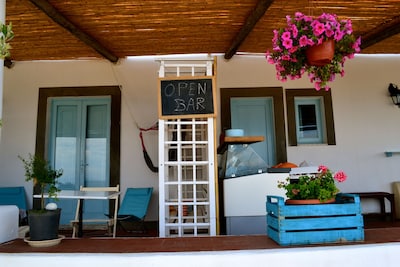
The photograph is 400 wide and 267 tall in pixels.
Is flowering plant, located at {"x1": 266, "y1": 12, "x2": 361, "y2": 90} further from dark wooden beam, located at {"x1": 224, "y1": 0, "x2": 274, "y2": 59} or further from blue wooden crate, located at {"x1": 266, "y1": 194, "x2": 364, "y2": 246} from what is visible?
dark wooden beam, located at {"x1": 224, "y1": 0, "x2": 274, "y2": 59}

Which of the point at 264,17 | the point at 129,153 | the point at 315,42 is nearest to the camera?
the point at 315,42

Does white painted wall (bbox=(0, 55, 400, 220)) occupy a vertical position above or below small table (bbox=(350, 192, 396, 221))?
above

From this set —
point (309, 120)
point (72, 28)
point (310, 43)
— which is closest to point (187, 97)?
point (310, 43)

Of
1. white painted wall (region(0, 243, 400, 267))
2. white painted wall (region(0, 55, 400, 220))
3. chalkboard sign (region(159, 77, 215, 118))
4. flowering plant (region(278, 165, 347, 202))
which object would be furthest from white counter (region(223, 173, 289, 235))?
white painted wall (region(0, 55, 400, 220))

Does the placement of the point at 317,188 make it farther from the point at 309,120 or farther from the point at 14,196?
the point at 14,196

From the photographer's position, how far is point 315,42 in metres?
2.17

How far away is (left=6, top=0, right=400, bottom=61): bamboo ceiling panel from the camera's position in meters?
3.59

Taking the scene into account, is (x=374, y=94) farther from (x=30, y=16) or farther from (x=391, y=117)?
(x=30, y=16)

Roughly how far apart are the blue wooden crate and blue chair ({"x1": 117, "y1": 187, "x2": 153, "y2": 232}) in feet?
8.89

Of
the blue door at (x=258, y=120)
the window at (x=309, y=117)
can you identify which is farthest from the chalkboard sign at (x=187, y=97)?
the window at (x=309, y=117)

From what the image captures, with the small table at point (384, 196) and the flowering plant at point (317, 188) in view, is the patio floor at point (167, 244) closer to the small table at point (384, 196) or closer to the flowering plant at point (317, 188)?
the flowering plant at point (317, 188)

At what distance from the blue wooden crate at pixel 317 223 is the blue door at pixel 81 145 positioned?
3.59 metres

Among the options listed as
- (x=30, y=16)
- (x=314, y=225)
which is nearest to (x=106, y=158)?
(x=30, y=16)

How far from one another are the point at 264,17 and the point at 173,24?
3.62 feet
